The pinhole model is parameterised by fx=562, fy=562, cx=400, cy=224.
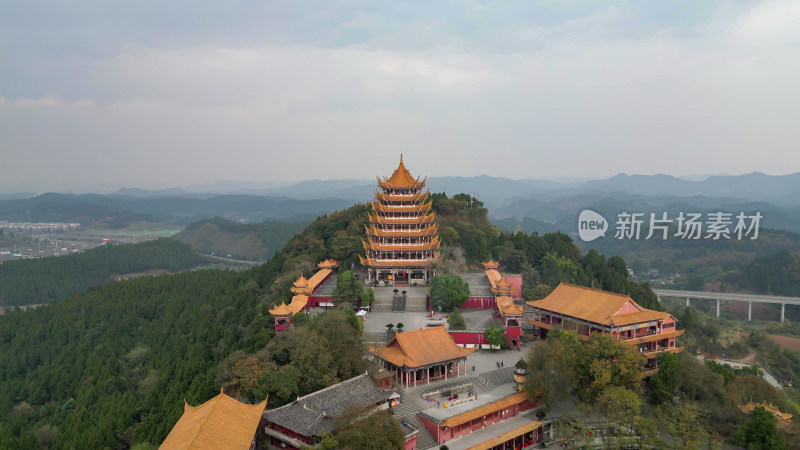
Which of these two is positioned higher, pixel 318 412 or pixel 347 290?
pixel 347 290

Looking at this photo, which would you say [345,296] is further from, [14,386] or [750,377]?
[14,386]

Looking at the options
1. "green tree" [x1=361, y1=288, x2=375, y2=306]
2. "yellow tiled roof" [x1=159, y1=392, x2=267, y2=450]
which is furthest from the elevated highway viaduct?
"yellow tiled roof" [x1=159, y1=392, x2=267, y2=450]

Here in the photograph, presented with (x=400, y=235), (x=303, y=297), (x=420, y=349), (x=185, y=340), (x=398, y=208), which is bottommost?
(x=185, y=340)

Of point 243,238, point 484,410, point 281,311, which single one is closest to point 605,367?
point 484,410

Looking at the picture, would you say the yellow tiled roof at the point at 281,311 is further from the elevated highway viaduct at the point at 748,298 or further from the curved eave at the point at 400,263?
the elevated highway viaduct at the point at 748,298

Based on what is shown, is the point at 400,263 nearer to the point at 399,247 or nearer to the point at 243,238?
the point at 399,247
